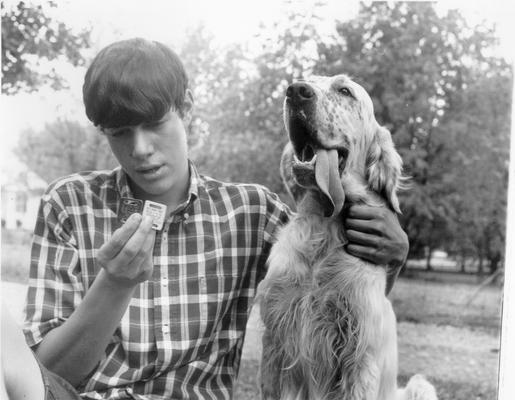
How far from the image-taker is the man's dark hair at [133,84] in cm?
143

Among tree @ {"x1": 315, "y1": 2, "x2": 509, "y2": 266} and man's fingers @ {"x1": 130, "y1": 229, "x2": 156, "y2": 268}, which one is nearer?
man's fingers @ {"x1": 130, "y1": 229, "x2": 156, "y2": 268}

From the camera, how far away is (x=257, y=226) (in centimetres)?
156

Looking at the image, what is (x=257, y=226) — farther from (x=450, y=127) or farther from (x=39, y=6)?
(x=39, y=6)

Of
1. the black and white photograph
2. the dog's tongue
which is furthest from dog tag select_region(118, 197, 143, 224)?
the dog's tongue

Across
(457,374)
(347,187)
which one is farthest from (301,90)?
(457,374)

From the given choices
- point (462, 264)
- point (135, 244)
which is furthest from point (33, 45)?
point (462, 264)

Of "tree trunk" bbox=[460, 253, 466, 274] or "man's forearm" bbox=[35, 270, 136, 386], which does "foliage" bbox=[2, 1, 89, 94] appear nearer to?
"man's forearm" bbox=[35, 270, 136, 386]

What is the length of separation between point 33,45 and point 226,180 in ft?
1.91

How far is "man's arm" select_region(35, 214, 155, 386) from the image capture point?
130 centimetres

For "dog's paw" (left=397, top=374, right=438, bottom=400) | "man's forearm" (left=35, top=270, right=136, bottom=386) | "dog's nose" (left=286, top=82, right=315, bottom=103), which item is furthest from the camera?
"dog's paw" (left=397, top=374, right=438, bottom=400)

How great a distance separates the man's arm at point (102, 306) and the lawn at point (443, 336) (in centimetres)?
22

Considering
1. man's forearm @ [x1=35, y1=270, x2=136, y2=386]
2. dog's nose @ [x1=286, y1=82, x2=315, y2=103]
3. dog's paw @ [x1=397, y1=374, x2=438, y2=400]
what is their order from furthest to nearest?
dog's paw @ [x1=397, y1=374, x2=438, y2=400]
man's forearm @ [x1=35, y1=270, x2=136, y2=386]
dog's nose @ [x1=286, y1=82, x2=315, y2=103]

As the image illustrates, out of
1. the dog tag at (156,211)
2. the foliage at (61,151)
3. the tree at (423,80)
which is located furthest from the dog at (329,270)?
the foliage at (61,151)

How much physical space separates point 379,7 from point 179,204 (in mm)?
687
